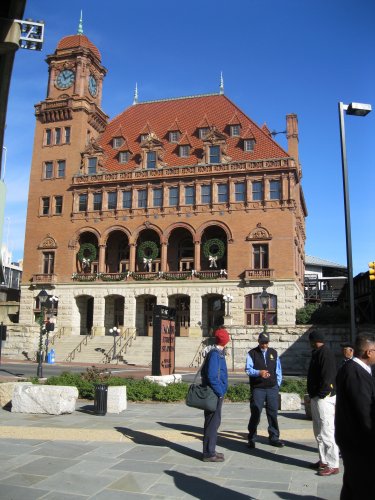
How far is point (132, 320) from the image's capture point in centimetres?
4594

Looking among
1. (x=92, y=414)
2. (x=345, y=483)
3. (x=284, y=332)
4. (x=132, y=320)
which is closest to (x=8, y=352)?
(x=132, y=320)

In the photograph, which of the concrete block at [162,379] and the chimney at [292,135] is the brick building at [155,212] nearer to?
the chimney at [292,135]

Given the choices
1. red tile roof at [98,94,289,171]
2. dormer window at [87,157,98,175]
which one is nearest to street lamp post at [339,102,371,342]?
red tile roof at [98,94,289,171]

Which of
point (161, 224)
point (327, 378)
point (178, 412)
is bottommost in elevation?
point (178, 412)

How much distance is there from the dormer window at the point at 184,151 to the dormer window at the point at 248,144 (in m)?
5.80

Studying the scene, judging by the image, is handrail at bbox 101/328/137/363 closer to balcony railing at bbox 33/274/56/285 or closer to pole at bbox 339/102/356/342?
balcony railing at bbox 33/274/56/285

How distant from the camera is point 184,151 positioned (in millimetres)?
48781

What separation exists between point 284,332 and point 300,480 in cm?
3063

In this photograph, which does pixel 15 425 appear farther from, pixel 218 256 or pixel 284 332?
pixel 218 256

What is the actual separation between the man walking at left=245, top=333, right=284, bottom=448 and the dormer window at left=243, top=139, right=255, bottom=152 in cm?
3936

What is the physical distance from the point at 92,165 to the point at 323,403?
1813 inches

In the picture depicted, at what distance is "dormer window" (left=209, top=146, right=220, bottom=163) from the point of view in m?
46.7

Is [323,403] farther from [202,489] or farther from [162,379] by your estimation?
[162,379]

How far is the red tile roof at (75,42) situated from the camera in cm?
5334
